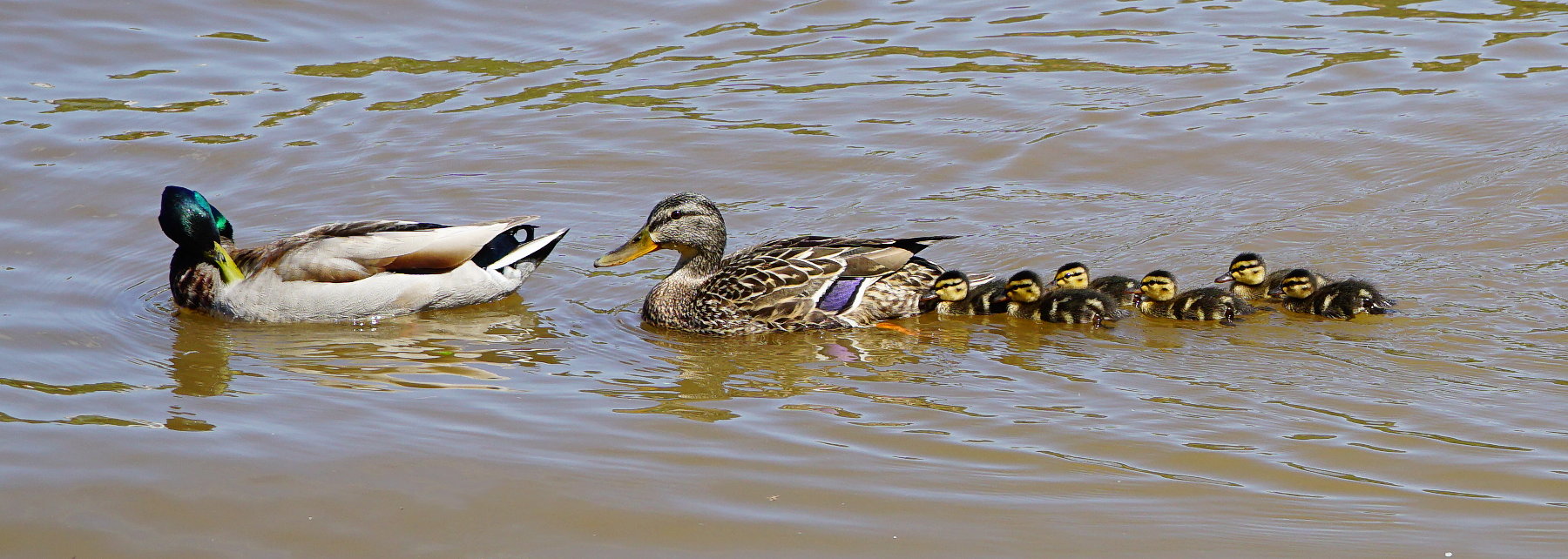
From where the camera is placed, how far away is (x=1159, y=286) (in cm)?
648

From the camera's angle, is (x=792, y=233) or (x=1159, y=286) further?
(x=792, y=233)

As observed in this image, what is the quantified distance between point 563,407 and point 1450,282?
3891mm

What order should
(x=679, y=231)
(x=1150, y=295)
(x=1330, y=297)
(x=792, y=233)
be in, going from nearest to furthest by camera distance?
(x=1330, y=297) < (x=1150, y=295) < (x=679, y=231) < (x=792, y=233)

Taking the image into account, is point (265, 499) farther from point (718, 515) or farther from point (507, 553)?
point (718, 515)

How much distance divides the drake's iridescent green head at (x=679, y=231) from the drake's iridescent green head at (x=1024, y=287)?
133cm

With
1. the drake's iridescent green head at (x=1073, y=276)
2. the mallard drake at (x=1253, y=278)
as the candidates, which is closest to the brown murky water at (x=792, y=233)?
the mallard drake at (x=1253, y=278)

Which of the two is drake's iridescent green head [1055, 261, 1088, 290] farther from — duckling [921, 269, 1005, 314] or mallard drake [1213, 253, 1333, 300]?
mallard drake [1213, 253, 1333, 300]

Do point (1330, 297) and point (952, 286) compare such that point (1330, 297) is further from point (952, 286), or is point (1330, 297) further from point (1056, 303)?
point (952, 286)

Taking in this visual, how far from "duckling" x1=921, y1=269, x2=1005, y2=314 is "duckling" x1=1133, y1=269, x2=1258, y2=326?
0.61 metres

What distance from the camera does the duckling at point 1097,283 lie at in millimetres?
6672

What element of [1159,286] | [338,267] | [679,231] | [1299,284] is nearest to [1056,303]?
[1159,286]

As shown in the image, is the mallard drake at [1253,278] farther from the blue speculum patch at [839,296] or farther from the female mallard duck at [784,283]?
the blue speculum patch at [839,296]

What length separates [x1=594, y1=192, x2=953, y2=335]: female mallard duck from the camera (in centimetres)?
676

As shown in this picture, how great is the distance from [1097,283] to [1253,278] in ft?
2.15
